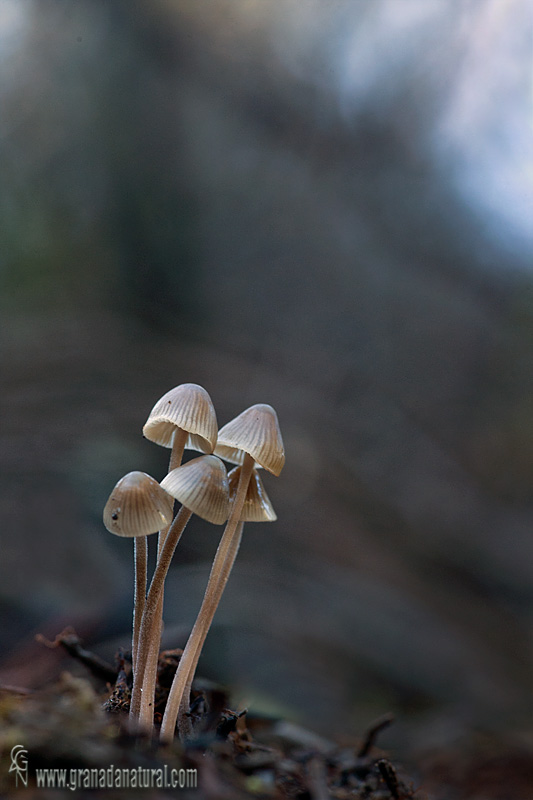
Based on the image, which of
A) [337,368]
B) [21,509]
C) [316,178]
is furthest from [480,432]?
[21,509]

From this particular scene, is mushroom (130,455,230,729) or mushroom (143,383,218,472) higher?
mushroom (143,383,218,472)

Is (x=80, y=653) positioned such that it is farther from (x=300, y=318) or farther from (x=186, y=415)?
(x=300, y=318)

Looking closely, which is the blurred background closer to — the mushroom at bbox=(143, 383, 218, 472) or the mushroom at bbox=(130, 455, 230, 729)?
the mushroom at bbox=(130, 455, 230, 729)

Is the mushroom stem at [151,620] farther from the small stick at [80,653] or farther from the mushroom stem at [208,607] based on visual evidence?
the small stick at [80,653]

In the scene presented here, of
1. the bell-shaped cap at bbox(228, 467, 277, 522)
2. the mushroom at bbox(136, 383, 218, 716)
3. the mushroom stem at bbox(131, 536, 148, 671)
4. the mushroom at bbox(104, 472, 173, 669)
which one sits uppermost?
the mushroom at bbox(136, 383, 218, 716)

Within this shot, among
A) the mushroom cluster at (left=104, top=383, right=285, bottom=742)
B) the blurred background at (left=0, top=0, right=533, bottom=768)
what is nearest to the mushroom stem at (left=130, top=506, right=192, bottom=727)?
the mushroom cluster at (left=104, top=383, right=285, bottom=742)

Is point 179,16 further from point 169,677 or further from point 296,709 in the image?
point 296,709

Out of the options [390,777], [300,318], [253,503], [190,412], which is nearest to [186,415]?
[190,412]
